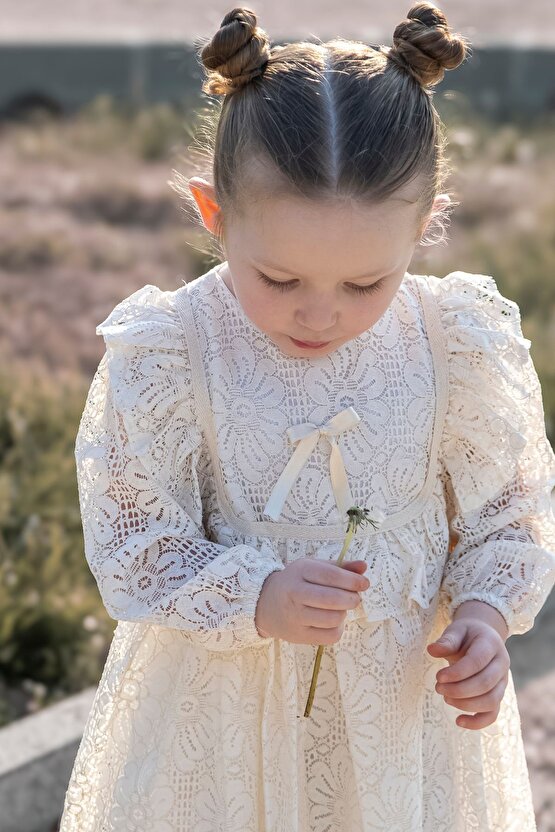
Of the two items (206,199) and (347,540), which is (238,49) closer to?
(206,199)

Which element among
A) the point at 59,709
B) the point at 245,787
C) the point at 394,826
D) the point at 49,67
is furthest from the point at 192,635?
the point at 49,67

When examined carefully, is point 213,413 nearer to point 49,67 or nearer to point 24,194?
point 24,194

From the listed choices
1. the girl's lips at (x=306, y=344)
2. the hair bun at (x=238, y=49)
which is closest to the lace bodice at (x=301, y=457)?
the girl's lips at (x=306, y=344)

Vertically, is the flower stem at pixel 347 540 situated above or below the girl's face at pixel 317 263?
below

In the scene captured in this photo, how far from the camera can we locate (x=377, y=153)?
1.58 meters

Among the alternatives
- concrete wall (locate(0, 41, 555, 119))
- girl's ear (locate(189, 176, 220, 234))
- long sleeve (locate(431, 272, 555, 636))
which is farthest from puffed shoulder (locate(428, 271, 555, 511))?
concrete wall (locate(0, 41, 555, 119))

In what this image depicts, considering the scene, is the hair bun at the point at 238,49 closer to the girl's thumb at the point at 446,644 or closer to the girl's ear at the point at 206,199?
the girl's ear at the point at 206,199

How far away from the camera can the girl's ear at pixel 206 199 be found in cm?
177

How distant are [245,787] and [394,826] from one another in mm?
230

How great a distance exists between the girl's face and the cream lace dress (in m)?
0.15

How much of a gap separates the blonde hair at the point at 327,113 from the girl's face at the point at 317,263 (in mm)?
25

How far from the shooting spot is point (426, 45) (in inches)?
65.4

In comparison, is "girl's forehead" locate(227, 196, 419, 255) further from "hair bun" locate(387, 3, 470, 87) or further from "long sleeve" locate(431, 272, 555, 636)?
"long sleeve" locate(431, 272, 555, 636)

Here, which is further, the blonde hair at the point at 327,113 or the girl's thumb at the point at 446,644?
the girl's thumb at the point at 446,644
